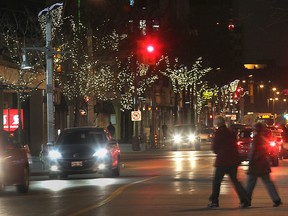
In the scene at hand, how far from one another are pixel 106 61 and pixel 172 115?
182 ft

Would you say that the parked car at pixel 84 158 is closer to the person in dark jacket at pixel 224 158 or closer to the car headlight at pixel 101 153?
the car headlight at pixel 101 153

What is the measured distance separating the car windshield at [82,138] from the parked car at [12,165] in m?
5.52

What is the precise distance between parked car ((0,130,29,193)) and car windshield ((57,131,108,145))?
217 inches

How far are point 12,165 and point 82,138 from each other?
7.02 m

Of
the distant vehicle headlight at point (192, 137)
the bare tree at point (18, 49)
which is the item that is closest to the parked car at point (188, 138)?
the distant vehicle headlight at point (192, 137)

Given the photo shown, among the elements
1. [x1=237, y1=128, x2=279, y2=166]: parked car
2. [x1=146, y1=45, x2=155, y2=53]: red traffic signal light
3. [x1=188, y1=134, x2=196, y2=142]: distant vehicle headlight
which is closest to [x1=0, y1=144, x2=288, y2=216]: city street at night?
[x1=237, y1=128, x2=279, y2=166]: parked car

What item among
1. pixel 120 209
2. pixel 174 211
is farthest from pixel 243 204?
pixel 120 209

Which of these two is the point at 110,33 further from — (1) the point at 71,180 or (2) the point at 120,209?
(2) the point at 120,209

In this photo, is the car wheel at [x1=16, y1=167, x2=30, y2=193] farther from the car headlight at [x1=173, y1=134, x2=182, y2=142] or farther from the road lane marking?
the car headlight at [x1=173, y1=134, x2=182, y2=142]

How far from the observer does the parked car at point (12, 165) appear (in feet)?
66.1

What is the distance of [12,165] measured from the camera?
67.4 feet

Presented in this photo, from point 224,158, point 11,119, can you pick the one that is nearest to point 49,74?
point 11,119

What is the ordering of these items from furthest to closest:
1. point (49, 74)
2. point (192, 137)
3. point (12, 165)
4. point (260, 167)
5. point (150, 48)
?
point (192, 137), point (150, 48), point (49, 74), point (12, 165), point (260, 167)

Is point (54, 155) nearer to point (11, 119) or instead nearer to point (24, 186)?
point (24, 186)
